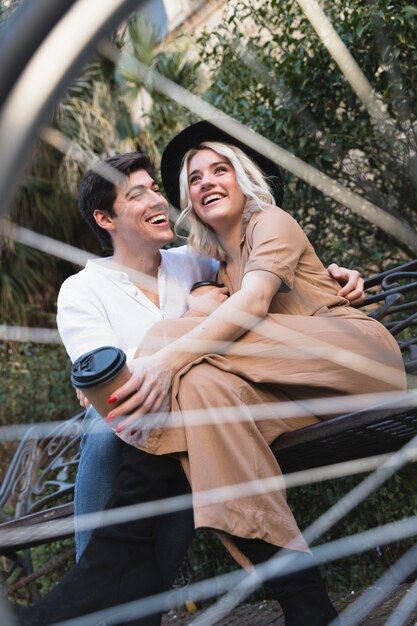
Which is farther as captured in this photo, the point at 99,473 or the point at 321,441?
the point at 99,473

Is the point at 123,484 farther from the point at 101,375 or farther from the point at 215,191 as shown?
the point at 215,191

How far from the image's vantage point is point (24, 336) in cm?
425

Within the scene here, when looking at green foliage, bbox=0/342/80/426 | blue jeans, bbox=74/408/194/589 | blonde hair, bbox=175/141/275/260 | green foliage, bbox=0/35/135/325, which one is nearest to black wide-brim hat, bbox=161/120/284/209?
blonde hair, bbox=175/141/275/260

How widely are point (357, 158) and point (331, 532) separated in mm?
1204

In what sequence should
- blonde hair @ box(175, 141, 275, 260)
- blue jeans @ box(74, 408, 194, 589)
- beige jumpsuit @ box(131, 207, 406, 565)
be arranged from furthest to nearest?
blonde hair @ box(175, 141, 275, 260) → blue jeans @ box(74, 408, 194, 589) → beige jumpsuit @ box(131, 207, 406, 565)

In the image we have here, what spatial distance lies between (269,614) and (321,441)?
106 centimetres

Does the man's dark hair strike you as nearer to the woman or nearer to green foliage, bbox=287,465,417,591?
the woman

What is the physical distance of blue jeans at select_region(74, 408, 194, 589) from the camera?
1468 millimetres

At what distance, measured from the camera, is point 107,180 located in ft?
6.70

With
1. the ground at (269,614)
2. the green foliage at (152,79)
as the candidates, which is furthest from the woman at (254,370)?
the green foliage at (152,79)

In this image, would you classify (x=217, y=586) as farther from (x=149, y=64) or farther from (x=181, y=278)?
(x=149, y=64)

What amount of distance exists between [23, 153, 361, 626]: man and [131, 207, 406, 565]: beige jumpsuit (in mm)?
118

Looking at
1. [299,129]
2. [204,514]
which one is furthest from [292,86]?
[204,514]

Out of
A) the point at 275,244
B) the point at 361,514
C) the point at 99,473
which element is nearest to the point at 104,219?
the point at 275,244
